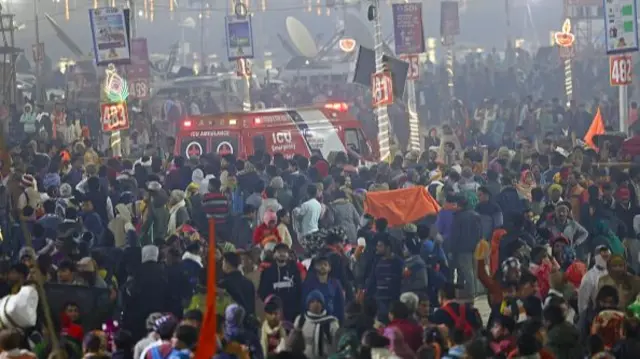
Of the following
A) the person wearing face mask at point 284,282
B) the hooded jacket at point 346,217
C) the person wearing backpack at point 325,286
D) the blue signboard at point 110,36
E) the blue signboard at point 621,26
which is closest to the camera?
the person wearing backpack at point 325,286

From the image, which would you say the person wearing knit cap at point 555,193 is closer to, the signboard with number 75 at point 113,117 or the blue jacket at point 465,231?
the blue jacket at point 465,231

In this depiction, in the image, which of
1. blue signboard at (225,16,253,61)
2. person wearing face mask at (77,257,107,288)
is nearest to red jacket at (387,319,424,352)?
person wearing face mask at (77,257,107,288)

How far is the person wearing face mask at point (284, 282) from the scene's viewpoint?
12.2 metres

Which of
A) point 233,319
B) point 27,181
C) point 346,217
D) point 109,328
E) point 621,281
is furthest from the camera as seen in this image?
point 27,181

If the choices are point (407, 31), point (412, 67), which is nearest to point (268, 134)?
point (407, 31)

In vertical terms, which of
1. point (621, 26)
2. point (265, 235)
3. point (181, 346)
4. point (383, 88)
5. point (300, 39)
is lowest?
point (265, 235)

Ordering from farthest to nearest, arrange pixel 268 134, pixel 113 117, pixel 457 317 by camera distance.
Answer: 1. pixel 113 117
2. pixel 268 134
3. pixel 457 317

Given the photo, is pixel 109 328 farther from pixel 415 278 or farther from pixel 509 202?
pixel 509 202

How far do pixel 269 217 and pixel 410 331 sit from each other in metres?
5.43

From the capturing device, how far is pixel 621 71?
24.1 meters

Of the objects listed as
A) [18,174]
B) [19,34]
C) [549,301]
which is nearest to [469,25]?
[19,34]

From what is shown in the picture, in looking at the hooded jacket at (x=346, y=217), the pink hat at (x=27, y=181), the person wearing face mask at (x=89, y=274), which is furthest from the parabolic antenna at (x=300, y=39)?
the person wearing face mask at (x=89, y=274)

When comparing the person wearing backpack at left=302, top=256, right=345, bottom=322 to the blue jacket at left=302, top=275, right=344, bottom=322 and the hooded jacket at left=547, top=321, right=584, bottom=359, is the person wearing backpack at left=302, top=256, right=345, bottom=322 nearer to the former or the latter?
the blue jacket at left=302, top=275, right=344, bottom=322

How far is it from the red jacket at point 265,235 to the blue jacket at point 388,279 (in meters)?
1.86
